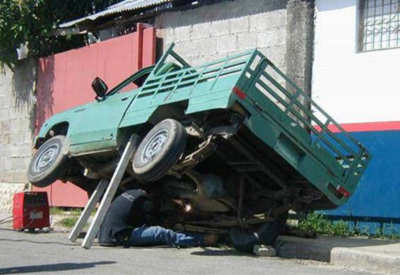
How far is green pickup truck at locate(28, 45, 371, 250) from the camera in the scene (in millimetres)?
7555

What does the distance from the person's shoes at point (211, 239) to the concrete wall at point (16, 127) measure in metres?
7.24

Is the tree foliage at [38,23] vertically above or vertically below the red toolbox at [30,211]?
above

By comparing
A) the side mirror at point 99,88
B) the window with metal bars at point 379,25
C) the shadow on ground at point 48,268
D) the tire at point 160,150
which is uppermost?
the window with metal bars at point 379,25

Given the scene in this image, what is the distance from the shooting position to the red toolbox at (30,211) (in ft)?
34.2

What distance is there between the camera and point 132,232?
29.1 ft

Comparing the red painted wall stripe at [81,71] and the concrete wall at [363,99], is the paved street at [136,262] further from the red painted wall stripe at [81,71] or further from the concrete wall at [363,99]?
the red painted wall stripe at [81,71]

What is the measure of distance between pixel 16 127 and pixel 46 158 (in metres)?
6.30

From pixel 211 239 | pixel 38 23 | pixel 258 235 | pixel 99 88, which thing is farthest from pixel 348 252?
pixel 38 23

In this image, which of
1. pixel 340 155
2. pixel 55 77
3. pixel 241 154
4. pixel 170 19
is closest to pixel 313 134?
pixel 340 155

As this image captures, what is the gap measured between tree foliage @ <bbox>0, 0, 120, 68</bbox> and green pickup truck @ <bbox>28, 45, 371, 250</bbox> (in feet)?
19.5

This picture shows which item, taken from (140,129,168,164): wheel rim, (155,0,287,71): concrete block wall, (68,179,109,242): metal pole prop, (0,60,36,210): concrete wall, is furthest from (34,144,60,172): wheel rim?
(0,60,36,210): concrete wall

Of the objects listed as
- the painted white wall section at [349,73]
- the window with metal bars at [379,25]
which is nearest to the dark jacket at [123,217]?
the painted white wall section at [349,73]

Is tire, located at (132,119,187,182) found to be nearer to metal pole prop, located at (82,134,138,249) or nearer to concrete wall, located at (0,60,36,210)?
metal pole prop, located at (82,134,138,249)

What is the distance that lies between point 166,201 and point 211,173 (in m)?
1.11
